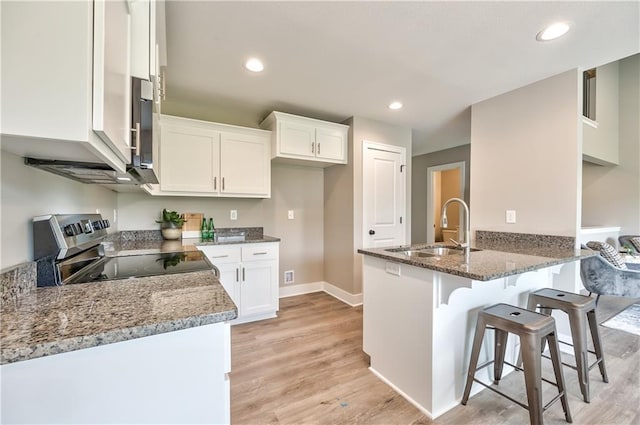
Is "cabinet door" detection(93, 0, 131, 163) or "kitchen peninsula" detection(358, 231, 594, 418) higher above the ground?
"cabinet door" detection(93, 0, 131, 163)

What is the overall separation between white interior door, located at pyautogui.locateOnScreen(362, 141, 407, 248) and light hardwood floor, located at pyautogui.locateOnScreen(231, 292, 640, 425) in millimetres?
1373

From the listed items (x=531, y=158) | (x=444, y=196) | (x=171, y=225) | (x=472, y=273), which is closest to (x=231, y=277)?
(x=171, y=225)

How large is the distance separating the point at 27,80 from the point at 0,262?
582mm

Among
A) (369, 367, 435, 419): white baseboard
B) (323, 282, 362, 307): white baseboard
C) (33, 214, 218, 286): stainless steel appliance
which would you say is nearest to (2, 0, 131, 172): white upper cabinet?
(33, 214, 218, 286): stainless steel appliance

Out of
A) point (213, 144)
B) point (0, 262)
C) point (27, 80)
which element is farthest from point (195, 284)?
point (213, 144)

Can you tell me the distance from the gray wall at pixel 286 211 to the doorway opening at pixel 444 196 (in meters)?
2.51

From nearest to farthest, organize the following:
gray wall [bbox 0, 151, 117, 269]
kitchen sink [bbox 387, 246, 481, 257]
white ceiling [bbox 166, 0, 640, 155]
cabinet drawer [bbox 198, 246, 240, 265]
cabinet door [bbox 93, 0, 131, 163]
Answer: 1. cabinet door [bbox 93, 0, 131, 163]
2. gray wall [bbox 0, 151, 117, 269]
3. white ceiling [bbox 166, 0, 640, 155]
4. kitchen sink [bbox 387, 246, 481, 257]
5. cabinet drawer [bbox 198, 246, 240, 265]

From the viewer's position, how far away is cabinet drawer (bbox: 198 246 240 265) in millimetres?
2612

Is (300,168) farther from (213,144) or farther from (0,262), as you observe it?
(0,262)

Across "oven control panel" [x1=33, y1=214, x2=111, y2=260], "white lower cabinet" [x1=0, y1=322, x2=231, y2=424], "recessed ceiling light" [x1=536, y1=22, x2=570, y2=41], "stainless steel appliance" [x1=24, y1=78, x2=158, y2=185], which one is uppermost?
"recessed ceiling light" [x1=536, y1=22, x2=570, y2=41]

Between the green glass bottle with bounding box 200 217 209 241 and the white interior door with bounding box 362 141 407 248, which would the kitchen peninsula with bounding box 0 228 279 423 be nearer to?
the green glass bottle with bounding box 200 217 209 241

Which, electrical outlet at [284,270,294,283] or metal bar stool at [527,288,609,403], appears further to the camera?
electrical outlet at [284,270,294,283]

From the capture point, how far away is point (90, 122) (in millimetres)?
650

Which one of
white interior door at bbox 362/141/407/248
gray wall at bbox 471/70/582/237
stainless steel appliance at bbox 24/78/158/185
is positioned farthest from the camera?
white interior door at bbox 362/141/407/248
